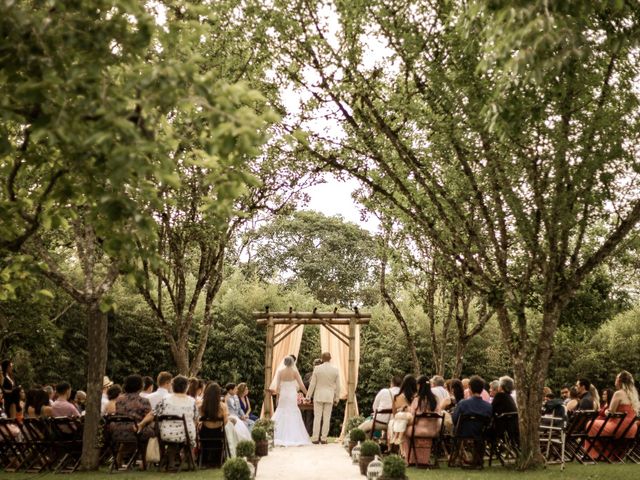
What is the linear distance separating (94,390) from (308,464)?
3.76 metres

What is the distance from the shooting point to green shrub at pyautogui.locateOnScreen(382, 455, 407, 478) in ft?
30.7

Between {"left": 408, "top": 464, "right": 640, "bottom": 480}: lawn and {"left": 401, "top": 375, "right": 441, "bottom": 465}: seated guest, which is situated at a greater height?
{"left": 401, "top": 375, "right": 441, "bottom": 465}: seated guest

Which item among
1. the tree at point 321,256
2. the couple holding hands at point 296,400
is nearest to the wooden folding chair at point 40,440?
the couple holding hands at point 296,400

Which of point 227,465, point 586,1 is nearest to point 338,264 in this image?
point 227,465

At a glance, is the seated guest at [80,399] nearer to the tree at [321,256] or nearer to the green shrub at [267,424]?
the green shrub at [267,424]

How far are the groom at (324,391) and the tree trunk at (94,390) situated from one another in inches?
265

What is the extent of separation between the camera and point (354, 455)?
1245 cm

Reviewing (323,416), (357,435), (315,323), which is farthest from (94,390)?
(315,323)

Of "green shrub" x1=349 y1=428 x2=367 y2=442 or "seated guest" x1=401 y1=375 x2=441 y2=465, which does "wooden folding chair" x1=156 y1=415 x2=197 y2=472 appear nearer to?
"green shrub" x1=349 y1=428 x2=367 y2=442

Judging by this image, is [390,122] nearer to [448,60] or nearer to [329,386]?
[448,60]

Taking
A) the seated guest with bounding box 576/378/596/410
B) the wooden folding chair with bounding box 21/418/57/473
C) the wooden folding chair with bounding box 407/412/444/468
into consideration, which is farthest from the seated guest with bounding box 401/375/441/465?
the wooden folding chair with bounding box 21/418/57/473

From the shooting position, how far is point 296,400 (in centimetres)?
1705

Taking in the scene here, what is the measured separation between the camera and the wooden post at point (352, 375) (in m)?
18.0

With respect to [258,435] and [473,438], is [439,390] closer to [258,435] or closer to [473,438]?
[473,438]
